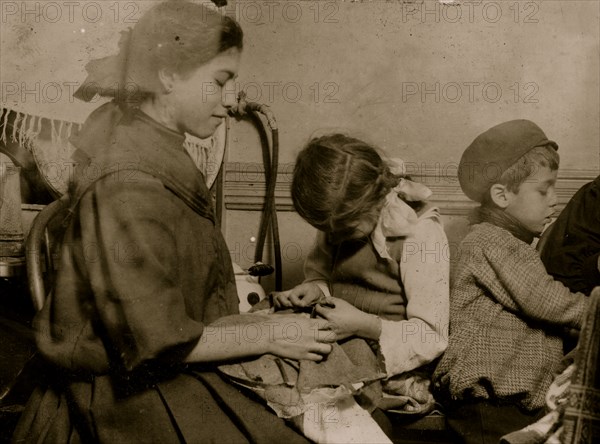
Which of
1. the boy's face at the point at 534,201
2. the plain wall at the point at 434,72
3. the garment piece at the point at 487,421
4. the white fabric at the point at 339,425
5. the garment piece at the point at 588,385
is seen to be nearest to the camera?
the garment piece at the point at 588,385

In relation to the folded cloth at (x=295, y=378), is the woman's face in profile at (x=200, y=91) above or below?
above

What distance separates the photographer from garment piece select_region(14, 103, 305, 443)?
1.19m

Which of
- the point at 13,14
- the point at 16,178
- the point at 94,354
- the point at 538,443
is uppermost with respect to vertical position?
the point at 13,14

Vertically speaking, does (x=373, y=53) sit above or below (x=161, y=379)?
above

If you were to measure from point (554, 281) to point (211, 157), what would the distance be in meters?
1.05

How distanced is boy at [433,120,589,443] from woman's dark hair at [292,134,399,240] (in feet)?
0.82

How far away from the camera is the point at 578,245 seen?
1.58m

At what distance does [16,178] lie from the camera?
1.78 metres

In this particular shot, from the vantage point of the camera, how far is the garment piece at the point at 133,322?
1189 millimetres

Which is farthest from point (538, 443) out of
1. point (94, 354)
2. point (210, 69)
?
point (210, 69)

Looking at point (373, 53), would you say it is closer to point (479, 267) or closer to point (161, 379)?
point (479, 267)

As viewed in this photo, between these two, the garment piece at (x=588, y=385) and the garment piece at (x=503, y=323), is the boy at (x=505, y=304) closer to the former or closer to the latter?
the garment piece at (x=503, y=323)

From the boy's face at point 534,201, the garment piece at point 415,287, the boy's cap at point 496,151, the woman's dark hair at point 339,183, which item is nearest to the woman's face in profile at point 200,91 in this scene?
the woman's dark hair at point 339,183

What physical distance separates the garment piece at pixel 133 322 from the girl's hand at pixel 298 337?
11 cm
